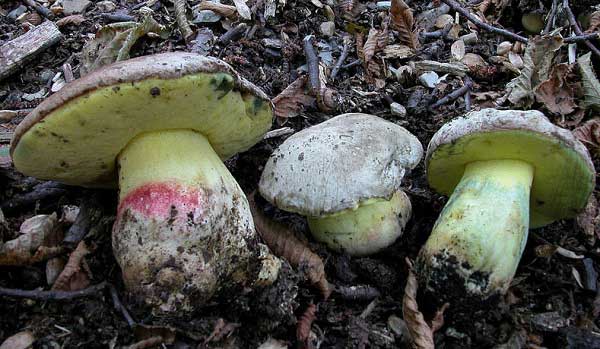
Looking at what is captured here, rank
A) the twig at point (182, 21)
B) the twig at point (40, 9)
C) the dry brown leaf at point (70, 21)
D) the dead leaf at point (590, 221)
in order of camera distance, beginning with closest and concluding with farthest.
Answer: the dead leaf at point (590, 221) → the twig at point (182, 21) → the dry brown leaf at point (70, 21) → the twig at point (40, 9)

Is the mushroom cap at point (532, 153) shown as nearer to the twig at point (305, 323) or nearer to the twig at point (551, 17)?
the twig at point (305, 323)

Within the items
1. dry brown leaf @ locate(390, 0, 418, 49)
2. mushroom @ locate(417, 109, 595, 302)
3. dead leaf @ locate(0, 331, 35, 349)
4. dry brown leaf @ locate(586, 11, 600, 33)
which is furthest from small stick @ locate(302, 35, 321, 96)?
dead leaf @ locate(0, 331, 35, 349)

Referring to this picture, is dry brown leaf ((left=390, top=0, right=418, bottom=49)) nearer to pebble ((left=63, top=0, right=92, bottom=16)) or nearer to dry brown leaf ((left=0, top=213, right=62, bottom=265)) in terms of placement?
pebble ((left=63, top=0, right=92, bottom=16))

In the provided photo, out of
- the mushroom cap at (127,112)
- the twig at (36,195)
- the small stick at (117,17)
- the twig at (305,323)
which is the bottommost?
A: the twig at (305,323)

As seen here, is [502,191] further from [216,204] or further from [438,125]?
[216,204]

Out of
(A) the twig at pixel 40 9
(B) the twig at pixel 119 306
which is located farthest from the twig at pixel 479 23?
(B) the twig at pixel 119 306

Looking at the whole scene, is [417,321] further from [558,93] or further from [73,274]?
[558,93]

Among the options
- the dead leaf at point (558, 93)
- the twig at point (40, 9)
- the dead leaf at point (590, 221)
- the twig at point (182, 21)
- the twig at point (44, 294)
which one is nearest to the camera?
the twig at point (44, 294)
